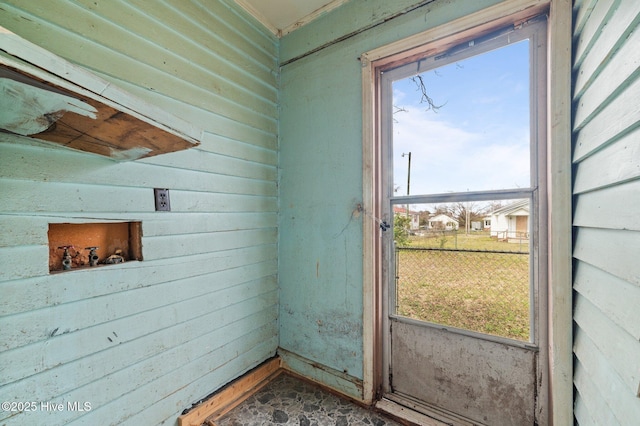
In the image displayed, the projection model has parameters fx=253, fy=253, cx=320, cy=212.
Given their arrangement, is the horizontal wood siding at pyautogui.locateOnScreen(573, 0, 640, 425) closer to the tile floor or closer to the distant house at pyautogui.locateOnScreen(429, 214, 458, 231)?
the distant house at pyautogui.locateOnScreen(429, 214, 458, 231)

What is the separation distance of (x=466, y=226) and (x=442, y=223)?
13cm

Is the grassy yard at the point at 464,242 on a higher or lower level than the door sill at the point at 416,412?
higher

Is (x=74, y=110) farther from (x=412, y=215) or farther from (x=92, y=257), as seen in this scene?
(x=412, y=215)

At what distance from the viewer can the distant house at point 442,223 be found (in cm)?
154

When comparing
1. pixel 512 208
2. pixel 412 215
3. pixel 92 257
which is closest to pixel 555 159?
pixel 512 208

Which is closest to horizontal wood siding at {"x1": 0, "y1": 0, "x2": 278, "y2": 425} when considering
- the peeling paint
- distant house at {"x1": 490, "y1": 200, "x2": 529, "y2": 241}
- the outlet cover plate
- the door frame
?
the outlet cover plate

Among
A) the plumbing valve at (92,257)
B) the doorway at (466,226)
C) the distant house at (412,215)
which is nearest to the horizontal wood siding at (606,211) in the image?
the doorway at (466,226)

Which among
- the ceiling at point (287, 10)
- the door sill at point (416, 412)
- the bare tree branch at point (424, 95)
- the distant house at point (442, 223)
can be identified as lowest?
the door sill at point (416, 412)

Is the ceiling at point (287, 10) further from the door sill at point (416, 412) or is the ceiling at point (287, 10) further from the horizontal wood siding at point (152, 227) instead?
the door sill at point (416, 412)

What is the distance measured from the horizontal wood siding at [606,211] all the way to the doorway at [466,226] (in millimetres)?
227

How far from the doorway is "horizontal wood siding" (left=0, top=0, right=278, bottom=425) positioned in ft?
3.10

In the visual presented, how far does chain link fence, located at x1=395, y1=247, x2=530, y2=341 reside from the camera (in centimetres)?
136

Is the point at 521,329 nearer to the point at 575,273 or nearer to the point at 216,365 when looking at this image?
the point at 575,273

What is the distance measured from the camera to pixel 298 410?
1.60 meters
